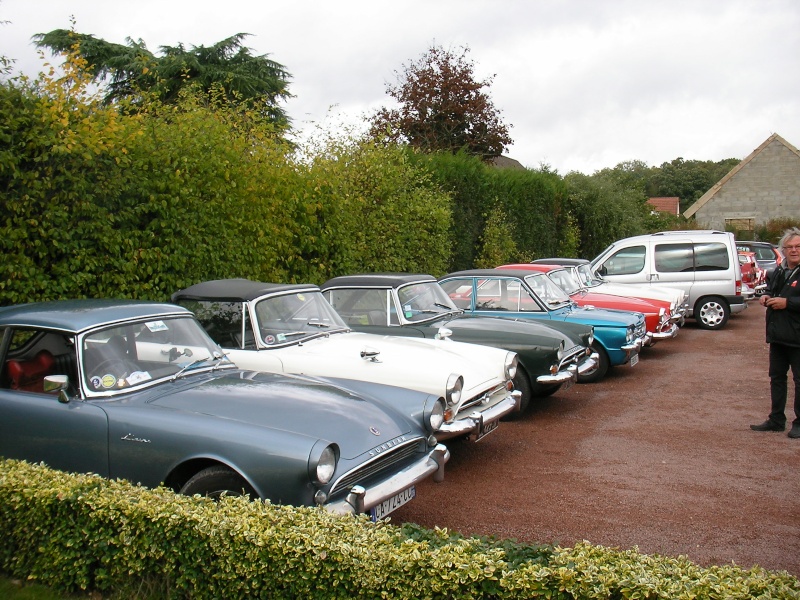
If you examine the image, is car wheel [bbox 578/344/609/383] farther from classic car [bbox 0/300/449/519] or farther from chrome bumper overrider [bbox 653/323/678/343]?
classic car [bbox 0/300/449/519]

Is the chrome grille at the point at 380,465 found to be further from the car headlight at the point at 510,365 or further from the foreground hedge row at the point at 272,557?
the car headlight at the point at 510,365

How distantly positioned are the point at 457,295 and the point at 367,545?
781 cm

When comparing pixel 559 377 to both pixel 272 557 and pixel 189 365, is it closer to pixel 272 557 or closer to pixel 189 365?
pixel 189 365

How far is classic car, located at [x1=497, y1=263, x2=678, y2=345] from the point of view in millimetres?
12914

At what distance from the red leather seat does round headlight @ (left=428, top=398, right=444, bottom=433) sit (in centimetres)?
Answer: 275

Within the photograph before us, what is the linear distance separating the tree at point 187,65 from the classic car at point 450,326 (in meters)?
17.0

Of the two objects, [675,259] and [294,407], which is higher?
[675,259]

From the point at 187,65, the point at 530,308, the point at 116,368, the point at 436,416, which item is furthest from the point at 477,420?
the point at 187,65

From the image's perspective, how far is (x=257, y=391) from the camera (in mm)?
5242

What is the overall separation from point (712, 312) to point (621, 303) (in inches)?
211

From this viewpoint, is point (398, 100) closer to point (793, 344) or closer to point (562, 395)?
point (562, 395)

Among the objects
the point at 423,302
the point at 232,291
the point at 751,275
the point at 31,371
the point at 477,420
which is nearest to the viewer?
the point at 31,371

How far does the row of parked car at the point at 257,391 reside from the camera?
4465mm

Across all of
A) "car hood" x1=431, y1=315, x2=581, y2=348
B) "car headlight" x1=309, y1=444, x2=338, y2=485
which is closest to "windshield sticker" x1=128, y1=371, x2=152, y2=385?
"car headlight" x1=309, y1=444, x2=338, y2=485
